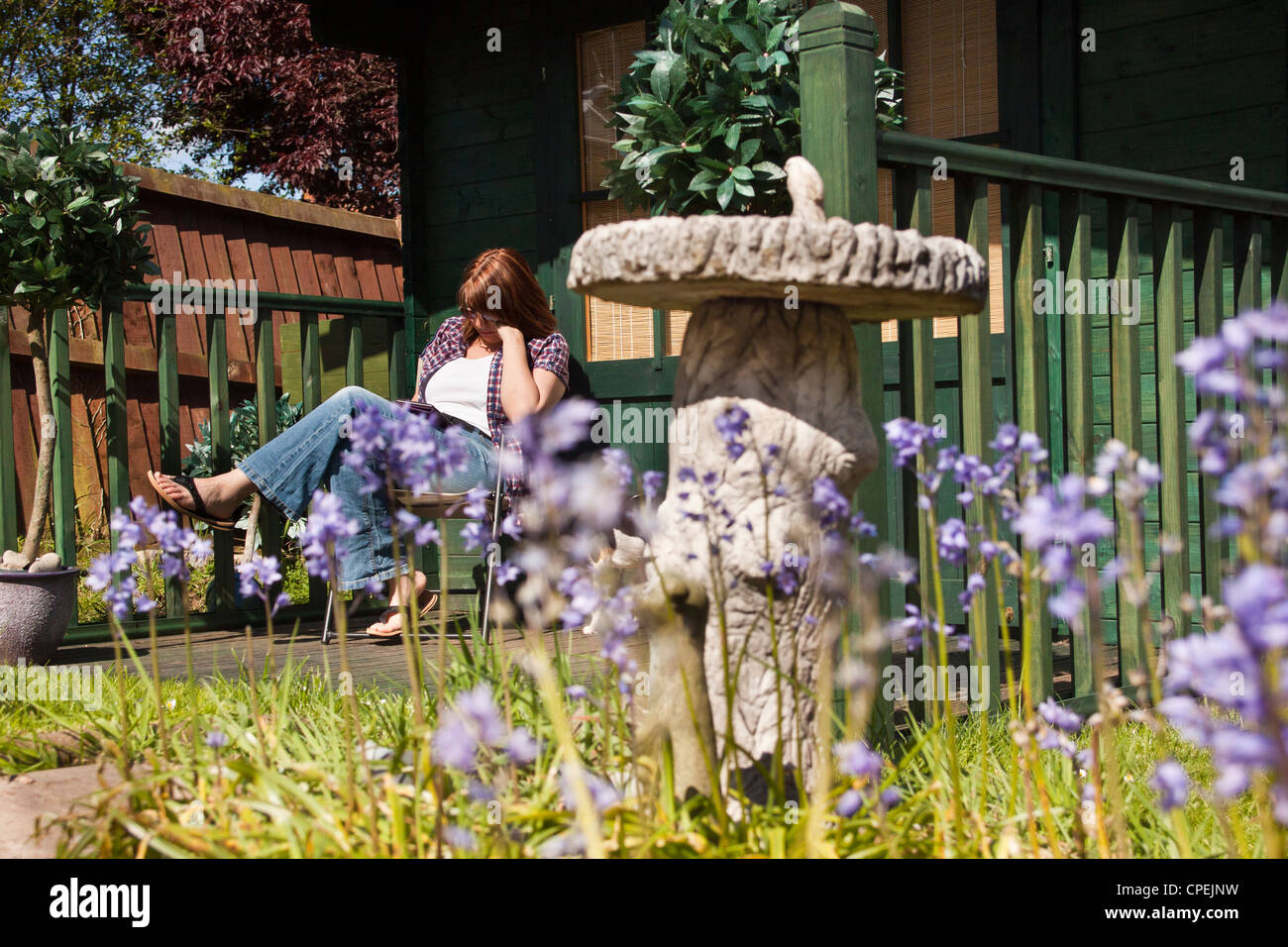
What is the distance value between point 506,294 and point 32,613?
166 centimetres

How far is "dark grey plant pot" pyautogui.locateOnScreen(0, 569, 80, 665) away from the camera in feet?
10.9

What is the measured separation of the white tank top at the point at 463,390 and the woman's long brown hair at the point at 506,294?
161 mm

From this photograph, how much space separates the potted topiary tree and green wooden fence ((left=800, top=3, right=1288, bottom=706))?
2425mm

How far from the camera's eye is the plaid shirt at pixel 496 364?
381cm

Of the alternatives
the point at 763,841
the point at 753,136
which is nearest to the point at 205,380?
the point at 753,136

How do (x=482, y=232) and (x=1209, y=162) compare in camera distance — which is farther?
(x=482, y=232)

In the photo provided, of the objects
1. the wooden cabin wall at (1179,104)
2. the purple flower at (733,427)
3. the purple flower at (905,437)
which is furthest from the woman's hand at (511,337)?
the purple flower at (905,437)

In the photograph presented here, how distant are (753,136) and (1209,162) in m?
1.54

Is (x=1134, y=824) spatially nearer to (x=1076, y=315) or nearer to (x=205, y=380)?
(x=1076, y=315)

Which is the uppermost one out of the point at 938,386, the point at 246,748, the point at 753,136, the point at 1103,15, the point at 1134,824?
the point at 1103,15

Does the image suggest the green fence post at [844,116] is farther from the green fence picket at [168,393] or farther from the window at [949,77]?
the green fence picket at [168,393]

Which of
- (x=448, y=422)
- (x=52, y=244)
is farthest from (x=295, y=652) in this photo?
(x=52, y=244)

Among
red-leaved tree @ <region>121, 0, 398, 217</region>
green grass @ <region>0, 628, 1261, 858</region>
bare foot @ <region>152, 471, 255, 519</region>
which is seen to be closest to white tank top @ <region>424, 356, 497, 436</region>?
bare foot @ <region>152, 471, 255, 519</region>

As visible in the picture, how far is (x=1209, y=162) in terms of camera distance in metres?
3.80
